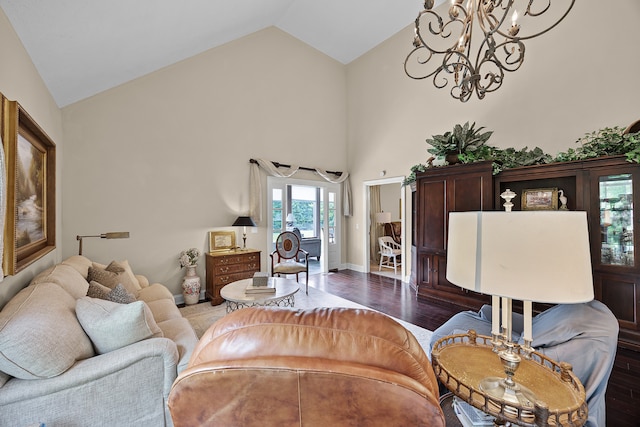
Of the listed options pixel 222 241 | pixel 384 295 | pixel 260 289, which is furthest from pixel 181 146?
pixel 384 295

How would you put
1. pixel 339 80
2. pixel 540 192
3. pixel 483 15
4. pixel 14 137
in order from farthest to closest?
pixel 339 80 → pixel 540 192 → pixel 483 15 → pixel 14 137

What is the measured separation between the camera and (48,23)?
66.0 inches

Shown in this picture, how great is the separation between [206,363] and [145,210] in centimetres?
366

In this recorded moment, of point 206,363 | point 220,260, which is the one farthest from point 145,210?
point 206,363

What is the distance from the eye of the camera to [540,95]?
11.8 ft

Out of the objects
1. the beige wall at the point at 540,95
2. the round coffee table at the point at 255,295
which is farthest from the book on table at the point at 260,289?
the beige wall at the point at 540,95

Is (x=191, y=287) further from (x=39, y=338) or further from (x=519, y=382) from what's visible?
(x=519, y=382)

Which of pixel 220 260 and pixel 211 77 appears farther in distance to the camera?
pixel 211 77

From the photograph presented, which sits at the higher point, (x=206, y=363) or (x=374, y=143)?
(x=374, y=143)

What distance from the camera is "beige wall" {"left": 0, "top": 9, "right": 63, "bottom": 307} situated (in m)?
1.50

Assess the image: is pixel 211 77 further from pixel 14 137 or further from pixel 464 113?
pixel 464 113

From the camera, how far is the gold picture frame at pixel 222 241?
416 cm

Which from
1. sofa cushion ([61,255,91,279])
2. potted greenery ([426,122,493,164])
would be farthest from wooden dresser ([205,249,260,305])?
potted greenery ([426,122,493,164])

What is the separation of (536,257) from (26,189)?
3039 millimetres
